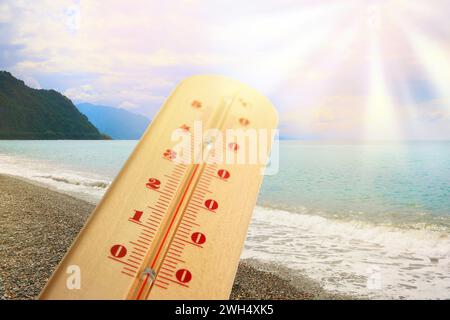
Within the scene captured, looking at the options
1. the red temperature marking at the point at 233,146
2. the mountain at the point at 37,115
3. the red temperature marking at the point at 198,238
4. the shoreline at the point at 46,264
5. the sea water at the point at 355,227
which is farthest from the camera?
the mountain at the point at 37,115

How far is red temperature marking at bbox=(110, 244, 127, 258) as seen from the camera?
1.22m

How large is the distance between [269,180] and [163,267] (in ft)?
33.6

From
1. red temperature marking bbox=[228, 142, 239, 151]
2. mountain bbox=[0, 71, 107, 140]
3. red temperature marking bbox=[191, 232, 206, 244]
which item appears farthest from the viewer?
mountain bbox=[0, 71, 107, 140]

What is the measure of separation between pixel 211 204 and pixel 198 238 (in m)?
→ 0.14

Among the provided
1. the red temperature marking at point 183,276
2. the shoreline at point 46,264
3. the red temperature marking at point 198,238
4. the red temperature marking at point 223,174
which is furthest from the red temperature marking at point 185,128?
the shoreline at point 46,264

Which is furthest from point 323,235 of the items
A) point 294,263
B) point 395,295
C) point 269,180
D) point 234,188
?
point 269,180

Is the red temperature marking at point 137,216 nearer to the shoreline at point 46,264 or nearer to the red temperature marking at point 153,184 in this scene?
the red temperature marking at point 153,184

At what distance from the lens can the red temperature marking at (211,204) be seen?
4.53 ft

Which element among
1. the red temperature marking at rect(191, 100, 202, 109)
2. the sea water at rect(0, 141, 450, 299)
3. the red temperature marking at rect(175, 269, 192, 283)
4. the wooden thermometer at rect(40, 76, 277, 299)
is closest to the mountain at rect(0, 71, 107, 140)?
the sea water at rect(0, 141, 450, 299)

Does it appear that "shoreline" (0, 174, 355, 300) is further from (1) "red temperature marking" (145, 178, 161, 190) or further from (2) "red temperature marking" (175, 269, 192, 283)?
(2) "red temperature marking" (175, 269, 192, 283)

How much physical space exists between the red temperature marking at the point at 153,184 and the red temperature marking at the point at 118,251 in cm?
25

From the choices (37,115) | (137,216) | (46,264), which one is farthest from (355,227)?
(37,115)

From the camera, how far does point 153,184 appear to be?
1.42 metres

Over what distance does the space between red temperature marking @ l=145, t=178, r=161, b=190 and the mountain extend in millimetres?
37140
